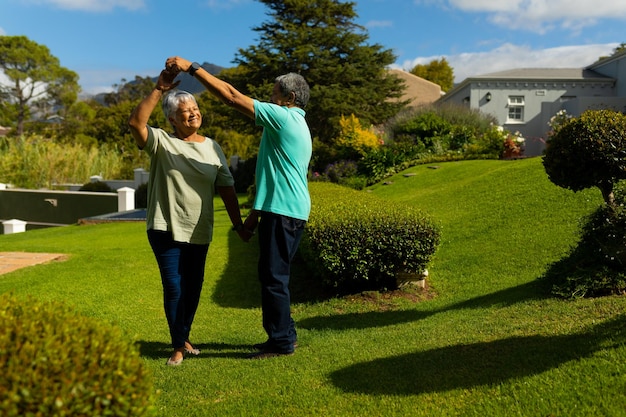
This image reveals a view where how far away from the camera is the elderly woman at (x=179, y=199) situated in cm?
383

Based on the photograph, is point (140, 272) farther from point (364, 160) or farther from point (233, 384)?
point (364, 160)

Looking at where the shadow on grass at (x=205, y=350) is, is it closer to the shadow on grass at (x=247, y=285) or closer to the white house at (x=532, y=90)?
the shadow on grass at (x=247, y=285)

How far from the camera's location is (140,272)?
308 inches

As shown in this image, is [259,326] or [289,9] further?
[289,9]

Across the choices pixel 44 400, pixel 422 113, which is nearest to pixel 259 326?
pixel 44 400

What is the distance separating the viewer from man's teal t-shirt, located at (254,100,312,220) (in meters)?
3.77

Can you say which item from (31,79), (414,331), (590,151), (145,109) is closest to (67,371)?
(145,109)

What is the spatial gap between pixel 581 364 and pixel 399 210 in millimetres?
3600

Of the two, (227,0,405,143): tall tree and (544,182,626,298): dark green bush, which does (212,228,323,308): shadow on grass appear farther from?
(227,0,405,143): tall tree

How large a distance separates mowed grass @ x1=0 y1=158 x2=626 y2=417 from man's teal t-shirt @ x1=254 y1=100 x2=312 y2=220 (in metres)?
1.12

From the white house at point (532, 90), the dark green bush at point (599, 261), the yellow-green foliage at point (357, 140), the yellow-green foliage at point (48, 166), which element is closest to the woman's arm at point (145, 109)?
the dark green bush at point (599, 261)

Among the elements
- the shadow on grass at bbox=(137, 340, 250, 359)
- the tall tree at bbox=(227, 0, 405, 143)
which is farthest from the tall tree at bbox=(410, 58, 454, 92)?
the shadow on grass at bbox=(137, 340, 250, 359)

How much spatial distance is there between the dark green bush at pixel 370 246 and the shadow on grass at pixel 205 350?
182 centimetres

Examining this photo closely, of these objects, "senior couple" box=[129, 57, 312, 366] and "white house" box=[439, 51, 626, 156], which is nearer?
"senior couple" box=[129, 57, 312, 366]
